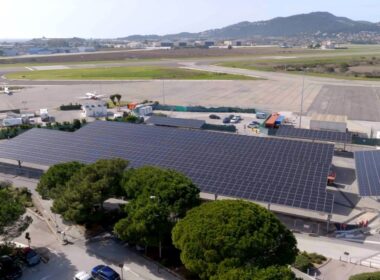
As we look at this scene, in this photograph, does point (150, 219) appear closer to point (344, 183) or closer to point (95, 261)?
point (95, 261)

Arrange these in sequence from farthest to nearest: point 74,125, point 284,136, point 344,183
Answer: point 74,125, point 284,136, point 344,183

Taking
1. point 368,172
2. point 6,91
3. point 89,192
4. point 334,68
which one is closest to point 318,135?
point 368,172

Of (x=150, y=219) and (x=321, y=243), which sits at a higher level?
(x=150, y=219)

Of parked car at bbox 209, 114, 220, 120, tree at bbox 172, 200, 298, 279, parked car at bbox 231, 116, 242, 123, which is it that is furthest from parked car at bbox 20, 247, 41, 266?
parked car at bbox 209, 114, 220, 120

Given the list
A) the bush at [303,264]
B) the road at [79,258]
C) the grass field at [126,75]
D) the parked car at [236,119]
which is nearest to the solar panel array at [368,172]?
the bush at [303,264]

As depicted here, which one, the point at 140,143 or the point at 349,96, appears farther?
the point at 349,96

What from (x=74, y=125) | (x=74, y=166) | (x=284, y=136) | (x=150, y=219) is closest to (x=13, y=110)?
(x=74, y=125)

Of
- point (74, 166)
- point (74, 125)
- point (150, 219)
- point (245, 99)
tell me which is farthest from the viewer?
point (245, 99)

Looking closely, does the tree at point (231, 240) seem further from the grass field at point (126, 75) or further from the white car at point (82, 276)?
the grass field at point (126, 75)
